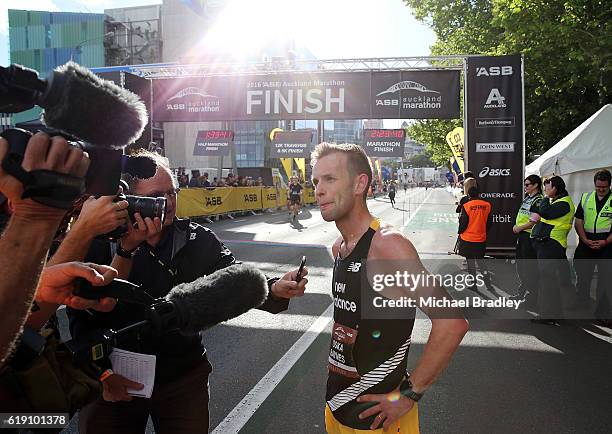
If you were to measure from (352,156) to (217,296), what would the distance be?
3.40 ft

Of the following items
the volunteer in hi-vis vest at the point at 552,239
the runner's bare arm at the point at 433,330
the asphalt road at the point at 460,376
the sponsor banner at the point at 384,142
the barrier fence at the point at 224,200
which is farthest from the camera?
the sponsor banner at the point at 384,142

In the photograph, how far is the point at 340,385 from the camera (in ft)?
7.07

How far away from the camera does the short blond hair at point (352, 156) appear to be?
7.57 ft

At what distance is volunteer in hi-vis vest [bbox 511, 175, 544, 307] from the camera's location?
7125 millimetres

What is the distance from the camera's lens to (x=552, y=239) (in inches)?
267

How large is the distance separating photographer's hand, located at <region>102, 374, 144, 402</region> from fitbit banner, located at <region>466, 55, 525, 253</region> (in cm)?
1033

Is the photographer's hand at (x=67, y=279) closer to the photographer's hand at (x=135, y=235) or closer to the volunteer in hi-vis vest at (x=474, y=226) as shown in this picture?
the photographer's hand at (x=135, y=235)

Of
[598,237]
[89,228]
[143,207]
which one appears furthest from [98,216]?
[598,237]

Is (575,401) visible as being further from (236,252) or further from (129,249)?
(236,252)

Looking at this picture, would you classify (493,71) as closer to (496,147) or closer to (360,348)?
(496,147)

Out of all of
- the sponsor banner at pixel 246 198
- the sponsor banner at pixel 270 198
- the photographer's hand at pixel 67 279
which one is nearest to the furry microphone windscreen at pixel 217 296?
the photographer's hand at pixel 67 279

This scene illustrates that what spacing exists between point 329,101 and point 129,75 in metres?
5.94

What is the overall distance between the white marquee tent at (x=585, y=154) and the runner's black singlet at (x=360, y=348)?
27.6ft

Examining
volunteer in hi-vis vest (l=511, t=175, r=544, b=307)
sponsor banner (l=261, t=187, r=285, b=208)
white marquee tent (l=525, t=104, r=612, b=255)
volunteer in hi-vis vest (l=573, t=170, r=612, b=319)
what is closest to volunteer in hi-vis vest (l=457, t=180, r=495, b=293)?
volunteer in hi-vis vest (l=511, t=175, r=544, b=307)
